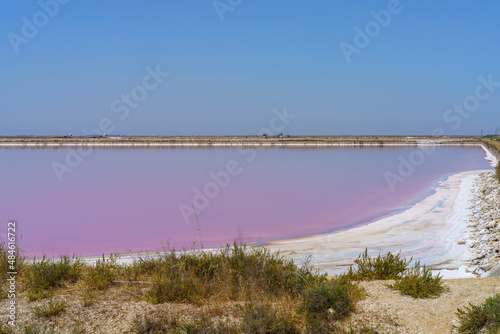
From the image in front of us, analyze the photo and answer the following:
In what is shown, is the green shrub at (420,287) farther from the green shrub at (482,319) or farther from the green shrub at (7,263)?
the green shrub at (7,263)

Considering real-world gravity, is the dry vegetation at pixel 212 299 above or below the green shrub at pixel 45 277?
below

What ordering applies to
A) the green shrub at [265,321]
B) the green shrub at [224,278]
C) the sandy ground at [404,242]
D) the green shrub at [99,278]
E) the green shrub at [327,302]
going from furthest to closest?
the sandy ground at [404,242] < the green shrub at [99,278] < the green shrub at [224,278] < the green shrub at [327,302] < the green shrub at [265,321]

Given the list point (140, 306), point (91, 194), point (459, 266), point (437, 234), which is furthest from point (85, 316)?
point (91, 194)

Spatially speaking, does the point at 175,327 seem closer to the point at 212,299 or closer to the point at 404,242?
the point at 212,299

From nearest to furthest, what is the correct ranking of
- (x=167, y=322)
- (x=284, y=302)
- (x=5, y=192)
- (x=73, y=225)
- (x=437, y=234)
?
(x=167, y=322)
(x=284, y=302)
(x=437, y=234)
(x=73, y=225)
(x=5, y=192)

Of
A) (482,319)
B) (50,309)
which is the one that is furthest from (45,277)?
(482,319)

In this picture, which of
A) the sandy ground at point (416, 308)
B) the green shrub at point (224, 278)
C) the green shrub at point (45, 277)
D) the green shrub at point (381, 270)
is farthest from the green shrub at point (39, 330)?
the green shrub at point (381, 270)

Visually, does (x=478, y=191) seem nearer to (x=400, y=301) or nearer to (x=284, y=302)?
(x=400, y=301)
